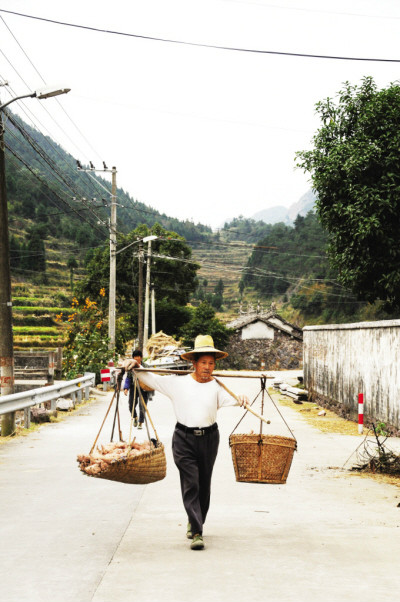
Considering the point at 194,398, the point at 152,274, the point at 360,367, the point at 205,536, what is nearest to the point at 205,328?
the point at 152,274

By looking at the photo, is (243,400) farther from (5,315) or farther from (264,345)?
(264,345)

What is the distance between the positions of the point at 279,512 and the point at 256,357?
2772 inches

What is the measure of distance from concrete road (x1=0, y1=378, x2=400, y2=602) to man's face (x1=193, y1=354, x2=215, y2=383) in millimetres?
1486

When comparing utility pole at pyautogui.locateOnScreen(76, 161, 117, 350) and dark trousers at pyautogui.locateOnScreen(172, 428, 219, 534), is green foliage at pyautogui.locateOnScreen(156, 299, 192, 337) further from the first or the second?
dark trousers at pyautogui.locateOnScreen(172, 428, 219, 534)

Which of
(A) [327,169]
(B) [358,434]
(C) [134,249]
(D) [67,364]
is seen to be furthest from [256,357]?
(B) [358,434]

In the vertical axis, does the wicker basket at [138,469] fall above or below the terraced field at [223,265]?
below

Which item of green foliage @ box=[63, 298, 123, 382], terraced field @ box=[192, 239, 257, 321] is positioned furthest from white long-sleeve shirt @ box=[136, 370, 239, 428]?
terraced field @ box=[192, 239, 257, 321]

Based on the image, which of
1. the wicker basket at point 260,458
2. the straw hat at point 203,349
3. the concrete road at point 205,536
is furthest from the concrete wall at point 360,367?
the straw hat at point 203,349

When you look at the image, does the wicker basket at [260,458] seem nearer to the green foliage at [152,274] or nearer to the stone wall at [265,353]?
the stone wall at [265,353]

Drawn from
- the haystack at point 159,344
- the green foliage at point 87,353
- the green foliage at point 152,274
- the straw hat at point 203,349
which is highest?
the green foliage at point 152,274

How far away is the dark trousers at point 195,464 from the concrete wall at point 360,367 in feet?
30.3

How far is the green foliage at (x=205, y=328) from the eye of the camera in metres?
71.2

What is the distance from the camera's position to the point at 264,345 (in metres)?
79.0

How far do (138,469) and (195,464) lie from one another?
0.53 metres
